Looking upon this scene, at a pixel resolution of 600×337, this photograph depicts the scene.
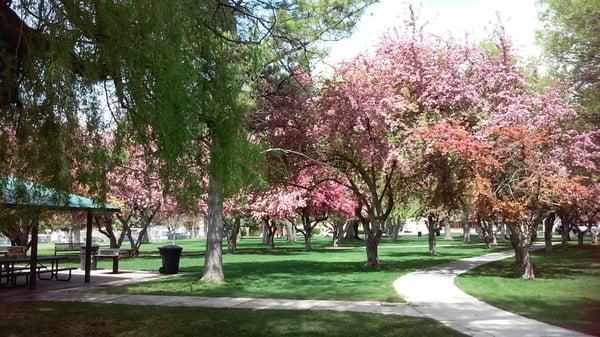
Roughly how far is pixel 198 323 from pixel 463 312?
505 cm

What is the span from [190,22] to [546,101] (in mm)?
15297

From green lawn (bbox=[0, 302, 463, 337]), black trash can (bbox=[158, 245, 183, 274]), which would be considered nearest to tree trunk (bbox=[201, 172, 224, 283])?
black trash can (bbox=[158, 245, 183, 274])

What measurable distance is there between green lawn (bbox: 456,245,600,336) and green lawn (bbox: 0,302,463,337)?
8.21ft

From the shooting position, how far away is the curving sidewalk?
29.3ft

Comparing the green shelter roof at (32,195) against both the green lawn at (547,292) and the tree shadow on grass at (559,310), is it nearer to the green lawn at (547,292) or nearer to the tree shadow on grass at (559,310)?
the tree shadow on grass at (559,310)

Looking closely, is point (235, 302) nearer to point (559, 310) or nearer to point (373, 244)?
point (559, 310)

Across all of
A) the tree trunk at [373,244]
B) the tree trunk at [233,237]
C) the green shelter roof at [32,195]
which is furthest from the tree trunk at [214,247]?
the tree trunk at [233,237]

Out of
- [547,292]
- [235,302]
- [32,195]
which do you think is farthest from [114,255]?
[32,195]

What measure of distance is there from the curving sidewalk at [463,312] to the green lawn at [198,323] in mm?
589

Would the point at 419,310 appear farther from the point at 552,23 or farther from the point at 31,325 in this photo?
the point at 552,23

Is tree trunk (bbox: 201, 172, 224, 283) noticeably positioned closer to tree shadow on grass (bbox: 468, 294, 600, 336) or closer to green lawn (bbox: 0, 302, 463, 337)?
green lawn (bbox: 0, 302, 463, 337)

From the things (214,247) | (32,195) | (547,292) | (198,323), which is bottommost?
(547,292)

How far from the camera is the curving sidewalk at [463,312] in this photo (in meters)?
8.94

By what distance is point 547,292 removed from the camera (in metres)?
14.1
